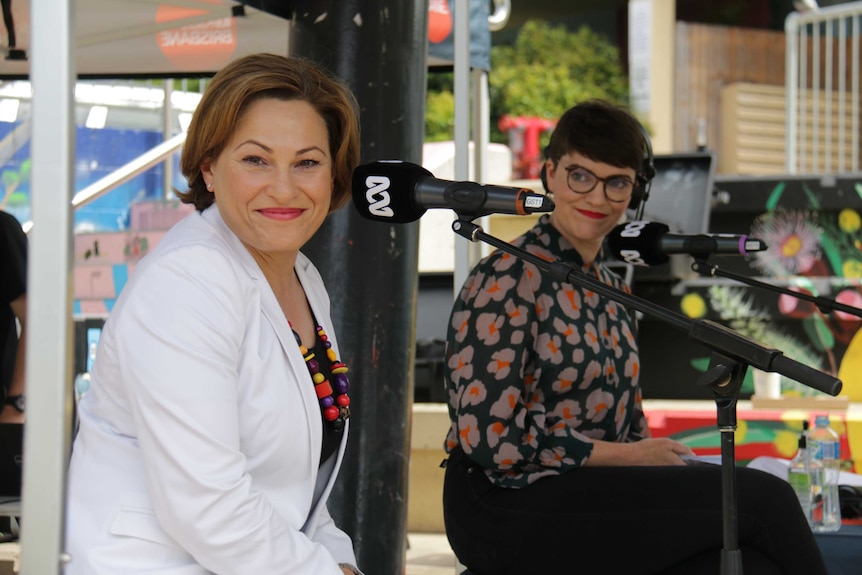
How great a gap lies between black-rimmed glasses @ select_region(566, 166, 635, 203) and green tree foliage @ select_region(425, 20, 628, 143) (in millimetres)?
7699

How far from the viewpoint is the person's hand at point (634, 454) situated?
2.38m

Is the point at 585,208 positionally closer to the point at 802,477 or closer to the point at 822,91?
the point at 802,477

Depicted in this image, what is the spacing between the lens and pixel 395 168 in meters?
1.95

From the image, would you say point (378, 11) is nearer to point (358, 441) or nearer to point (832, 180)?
point (358, 441)

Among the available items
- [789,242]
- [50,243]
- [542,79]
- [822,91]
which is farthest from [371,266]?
[822,91]

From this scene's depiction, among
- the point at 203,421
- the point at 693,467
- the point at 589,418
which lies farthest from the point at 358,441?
the point at 203,421

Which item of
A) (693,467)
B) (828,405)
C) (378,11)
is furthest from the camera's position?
(828,405)

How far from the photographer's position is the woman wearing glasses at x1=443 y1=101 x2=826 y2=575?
2225 millimetres

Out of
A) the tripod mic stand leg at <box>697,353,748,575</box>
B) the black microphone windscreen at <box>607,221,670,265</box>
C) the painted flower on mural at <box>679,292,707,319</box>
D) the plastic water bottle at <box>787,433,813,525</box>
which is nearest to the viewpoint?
the tripod mic stand leg at <box>697,353,748,575</box>

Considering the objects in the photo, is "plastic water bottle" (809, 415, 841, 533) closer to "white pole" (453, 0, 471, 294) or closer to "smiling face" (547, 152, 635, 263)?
"smiling face" (547, 152, 635, 263)

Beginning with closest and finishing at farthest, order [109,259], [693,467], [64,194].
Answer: [64,194] < [693,467] < [109,259]

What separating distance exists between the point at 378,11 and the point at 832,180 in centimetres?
370

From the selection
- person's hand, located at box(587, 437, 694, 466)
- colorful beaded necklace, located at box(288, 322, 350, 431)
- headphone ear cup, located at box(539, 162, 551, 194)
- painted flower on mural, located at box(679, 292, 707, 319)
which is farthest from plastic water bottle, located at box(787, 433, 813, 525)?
painted flower on mural, located at box(679, 292, 707, 319)

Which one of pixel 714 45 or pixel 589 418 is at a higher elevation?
pixel 714 45
